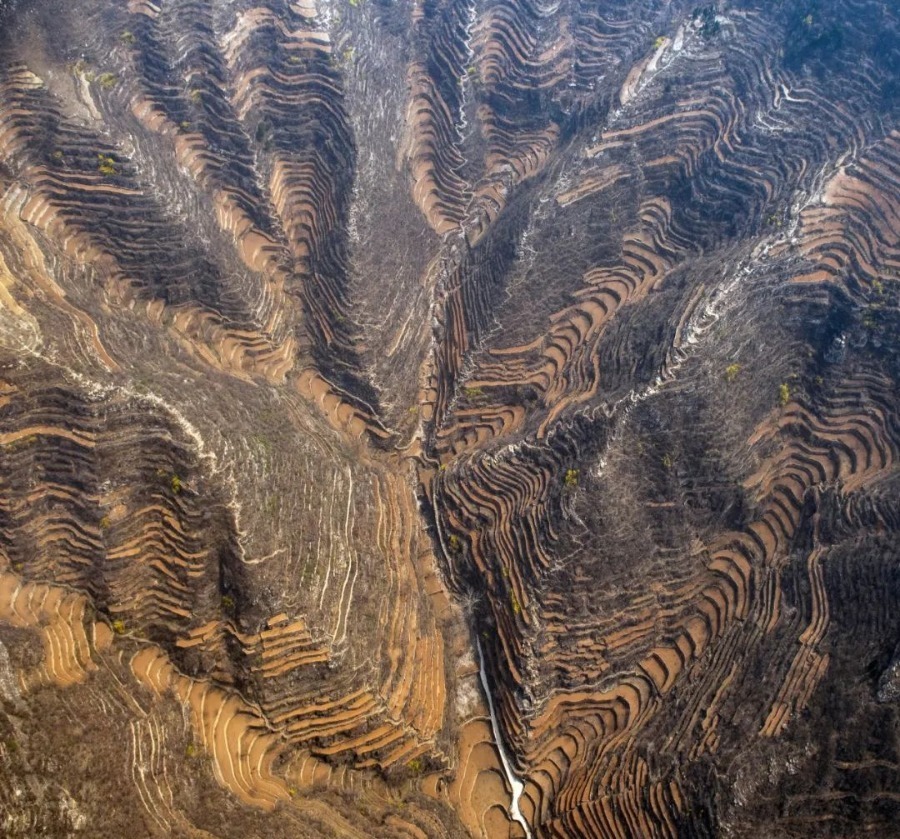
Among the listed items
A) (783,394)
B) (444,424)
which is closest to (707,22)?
(783,394)

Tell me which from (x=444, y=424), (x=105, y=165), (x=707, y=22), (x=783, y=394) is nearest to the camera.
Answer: (x=783, y=394)

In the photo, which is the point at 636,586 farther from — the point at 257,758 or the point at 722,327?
the point at 257,758

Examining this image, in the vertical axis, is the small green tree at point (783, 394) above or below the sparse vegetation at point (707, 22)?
below

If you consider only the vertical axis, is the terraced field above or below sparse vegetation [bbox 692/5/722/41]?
below

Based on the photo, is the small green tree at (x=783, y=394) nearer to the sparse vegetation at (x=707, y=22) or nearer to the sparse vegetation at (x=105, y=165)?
the sparse vegetation at (x=707, y=22)

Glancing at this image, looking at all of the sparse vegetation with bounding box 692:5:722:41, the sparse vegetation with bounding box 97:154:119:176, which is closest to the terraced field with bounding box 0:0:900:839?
the sparse vegetation with bounding box 97:154:119:176

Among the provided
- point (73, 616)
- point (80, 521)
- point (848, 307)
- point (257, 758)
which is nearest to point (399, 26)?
point (848, 307)

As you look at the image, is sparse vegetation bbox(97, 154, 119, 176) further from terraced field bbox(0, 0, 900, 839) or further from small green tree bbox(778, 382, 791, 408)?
small green tree bbox(778, 382, 791, 408)

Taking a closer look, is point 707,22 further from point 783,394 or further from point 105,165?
point 105,165

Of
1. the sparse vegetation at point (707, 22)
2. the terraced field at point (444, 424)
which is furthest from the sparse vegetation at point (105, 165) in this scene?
the sparse vegetation at point (707, 22)
